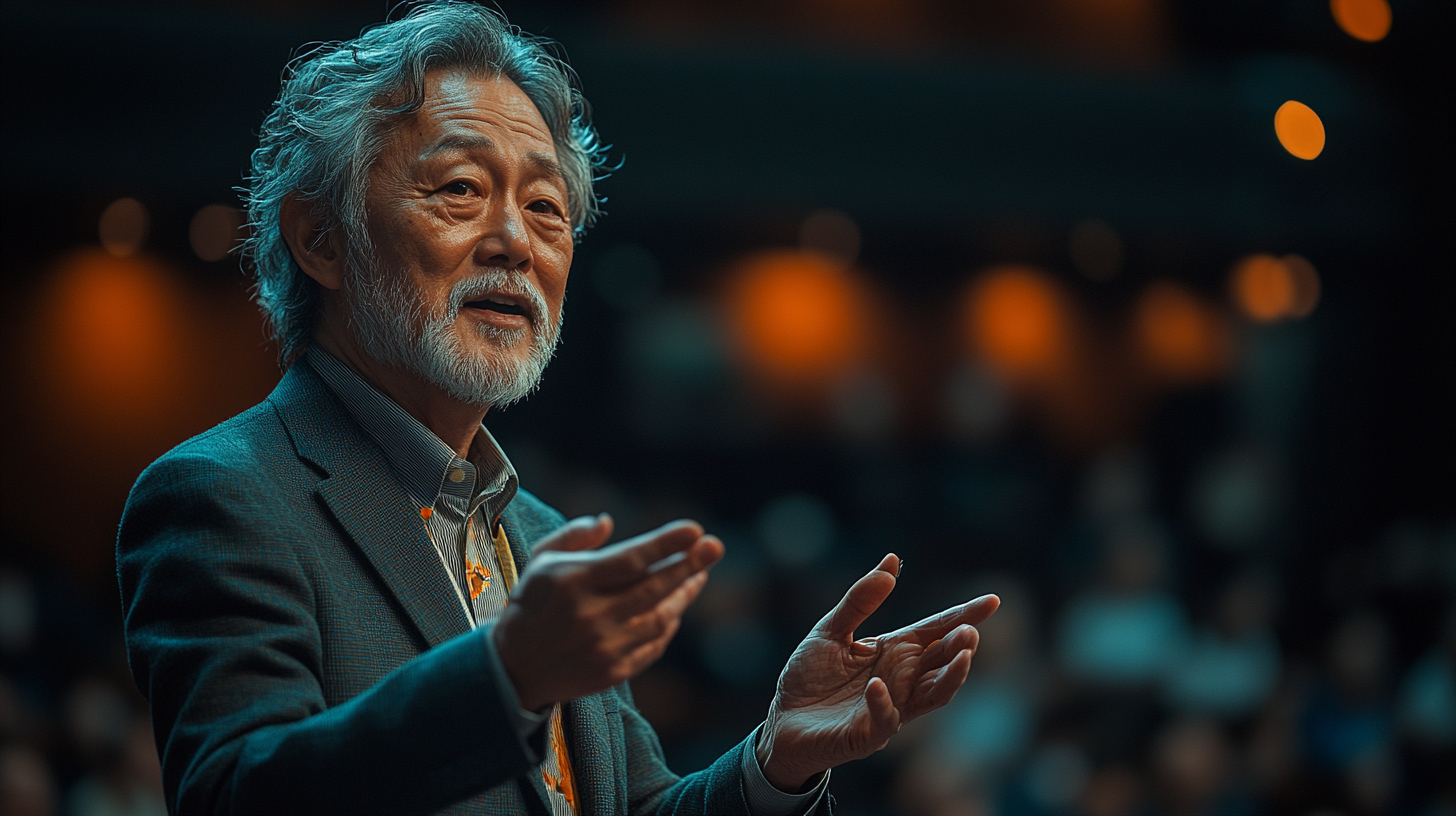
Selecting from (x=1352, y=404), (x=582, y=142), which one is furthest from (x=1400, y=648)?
(x=582, y=142)

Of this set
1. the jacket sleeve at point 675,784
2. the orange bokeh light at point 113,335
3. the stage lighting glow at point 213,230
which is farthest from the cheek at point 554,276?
the orange bokeh light at point 113,335

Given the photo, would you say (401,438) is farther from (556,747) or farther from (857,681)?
(857,681)

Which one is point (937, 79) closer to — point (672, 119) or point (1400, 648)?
point (672, 119)

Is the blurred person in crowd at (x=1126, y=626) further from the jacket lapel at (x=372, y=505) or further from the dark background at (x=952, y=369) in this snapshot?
the jacket lapel at (x=372, y=505)

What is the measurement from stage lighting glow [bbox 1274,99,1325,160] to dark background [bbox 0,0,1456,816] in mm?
74

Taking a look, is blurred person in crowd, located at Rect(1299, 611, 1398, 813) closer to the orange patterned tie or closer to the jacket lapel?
the orange patterned tie

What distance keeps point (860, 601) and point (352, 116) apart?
2.81 feet

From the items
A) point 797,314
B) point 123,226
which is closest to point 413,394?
point 123,226

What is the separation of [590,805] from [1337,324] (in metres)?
6.53

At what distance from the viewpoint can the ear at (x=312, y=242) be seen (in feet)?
4.83

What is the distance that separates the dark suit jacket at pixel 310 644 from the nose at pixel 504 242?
25cm

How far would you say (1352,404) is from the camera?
6809 mm

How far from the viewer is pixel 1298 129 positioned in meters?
6.17

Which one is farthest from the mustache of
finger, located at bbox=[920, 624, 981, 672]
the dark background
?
the dark background
